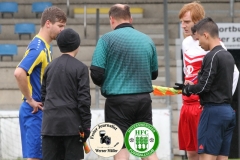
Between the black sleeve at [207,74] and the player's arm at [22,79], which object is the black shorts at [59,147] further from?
the black sleeve at [207,74]

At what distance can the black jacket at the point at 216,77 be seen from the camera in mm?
6867

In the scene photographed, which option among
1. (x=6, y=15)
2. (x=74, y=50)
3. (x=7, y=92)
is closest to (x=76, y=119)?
(x=74, y=50)

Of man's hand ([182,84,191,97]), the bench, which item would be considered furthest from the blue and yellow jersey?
the bench

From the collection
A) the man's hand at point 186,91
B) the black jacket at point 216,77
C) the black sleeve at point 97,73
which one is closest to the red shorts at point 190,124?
the man's hand at point 186,91

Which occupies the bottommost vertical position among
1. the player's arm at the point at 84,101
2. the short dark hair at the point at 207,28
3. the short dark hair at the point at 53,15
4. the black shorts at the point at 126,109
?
the black shorts at the point at 126,109

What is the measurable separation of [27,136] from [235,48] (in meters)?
9.01

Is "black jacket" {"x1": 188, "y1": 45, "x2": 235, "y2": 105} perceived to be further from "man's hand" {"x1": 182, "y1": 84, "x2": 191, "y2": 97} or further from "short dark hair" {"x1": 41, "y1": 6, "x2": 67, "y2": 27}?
"short dark hair" {"x1": 41, "y1": 6, "x2": 67, "y2": 27}

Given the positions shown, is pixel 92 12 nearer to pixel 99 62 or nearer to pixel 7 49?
pixel 7 49

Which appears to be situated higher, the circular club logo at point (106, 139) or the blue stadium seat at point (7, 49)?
the circular club logo at point (106, 139)

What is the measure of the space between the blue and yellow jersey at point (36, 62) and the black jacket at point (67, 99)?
0.33 metres

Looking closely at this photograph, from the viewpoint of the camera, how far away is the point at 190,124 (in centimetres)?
758

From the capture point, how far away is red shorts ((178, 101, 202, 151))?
24.7ft

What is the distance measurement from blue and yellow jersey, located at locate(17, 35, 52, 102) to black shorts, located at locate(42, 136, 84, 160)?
574 mm

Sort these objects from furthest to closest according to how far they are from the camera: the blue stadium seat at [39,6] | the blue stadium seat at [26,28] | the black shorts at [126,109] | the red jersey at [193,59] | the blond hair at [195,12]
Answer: the blue stadium seat at [39,6], the blue stadium seat at [26,28], the blond hair at [195,12], the red jersey at [193,59], the black shorts at [126,109]
